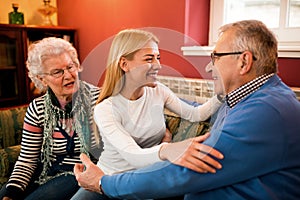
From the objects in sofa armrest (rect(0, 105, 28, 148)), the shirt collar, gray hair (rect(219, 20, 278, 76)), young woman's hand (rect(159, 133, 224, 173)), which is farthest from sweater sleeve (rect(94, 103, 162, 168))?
sofa armrest (rect(0, 105, 28, 148))

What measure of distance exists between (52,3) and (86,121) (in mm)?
2160

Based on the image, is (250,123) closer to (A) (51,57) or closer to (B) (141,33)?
(B) (141,33)

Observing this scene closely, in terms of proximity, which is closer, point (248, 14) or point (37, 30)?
point (248, 14)

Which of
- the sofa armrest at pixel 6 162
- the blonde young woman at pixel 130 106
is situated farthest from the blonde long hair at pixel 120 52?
the sofa armrest at pixel 6 162

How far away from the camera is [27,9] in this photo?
302 centimetres

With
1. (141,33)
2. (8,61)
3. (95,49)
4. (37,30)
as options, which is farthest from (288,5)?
(8,61)

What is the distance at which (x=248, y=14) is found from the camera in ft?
6.98

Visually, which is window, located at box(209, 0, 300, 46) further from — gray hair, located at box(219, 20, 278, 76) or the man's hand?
the man's hand

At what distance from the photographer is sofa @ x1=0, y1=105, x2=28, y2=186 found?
166 cm

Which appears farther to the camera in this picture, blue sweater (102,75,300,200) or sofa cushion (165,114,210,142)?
sofa cushion (165,114,210,142)

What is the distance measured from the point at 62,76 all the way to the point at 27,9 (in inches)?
74.0

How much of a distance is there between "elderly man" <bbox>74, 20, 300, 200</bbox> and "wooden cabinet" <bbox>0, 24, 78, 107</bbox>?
80.2 inches

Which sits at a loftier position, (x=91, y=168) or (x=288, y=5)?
(x=288, y=5)

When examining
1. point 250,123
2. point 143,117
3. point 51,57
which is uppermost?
point 51,57
